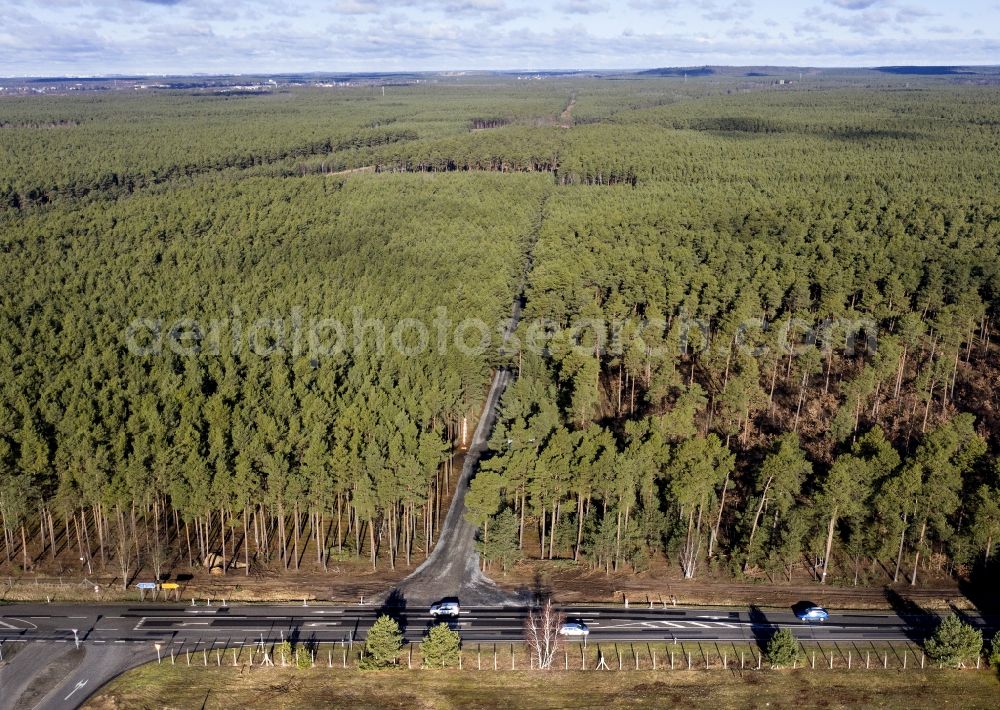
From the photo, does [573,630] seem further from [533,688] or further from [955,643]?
[955,643]

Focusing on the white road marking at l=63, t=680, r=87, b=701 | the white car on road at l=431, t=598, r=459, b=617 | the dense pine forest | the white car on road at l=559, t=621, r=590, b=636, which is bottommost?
the white road marking at l=63, t=680, r=87, b=701

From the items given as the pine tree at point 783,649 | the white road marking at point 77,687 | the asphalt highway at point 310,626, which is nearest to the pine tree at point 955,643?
the asphalt highway at point 310,626

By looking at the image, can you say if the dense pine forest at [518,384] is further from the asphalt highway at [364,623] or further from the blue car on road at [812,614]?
the asphalt highway at [364,623]

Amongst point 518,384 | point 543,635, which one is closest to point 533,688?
point 543,635

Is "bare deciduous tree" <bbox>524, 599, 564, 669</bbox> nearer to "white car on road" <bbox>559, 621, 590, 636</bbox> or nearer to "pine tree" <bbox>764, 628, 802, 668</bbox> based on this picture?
"white car on road" <bbox>559, 621, 590, 636</bbox>

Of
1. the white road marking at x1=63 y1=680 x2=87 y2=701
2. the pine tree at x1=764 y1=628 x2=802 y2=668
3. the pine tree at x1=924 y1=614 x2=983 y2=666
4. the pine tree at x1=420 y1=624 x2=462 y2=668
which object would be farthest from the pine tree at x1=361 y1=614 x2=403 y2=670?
the pine tree at x1=924 y1=614 x2=983 y2=666

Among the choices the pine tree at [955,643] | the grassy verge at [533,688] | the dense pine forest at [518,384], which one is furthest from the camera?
the dense pine forest at [518,384]
